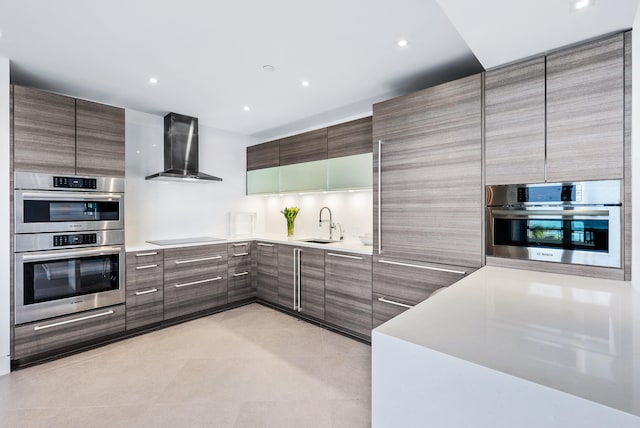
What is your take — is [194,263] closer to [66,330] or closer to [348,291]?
[66,330]

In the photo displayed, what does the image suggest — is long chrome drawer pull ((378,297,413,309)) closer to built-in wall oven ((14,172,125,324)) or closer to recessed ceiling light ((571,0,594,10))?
recessed ceiling light ((571,0,594,10))

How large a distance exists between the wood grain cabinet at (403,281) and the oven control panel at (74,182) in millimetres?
2719

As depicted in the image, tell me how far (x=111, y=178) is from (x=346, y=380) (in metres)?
2.81

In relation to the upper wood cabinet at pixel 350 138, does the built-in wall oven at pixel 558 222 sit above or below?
below

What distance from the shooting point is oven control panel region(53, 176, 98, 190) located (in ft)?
8.85

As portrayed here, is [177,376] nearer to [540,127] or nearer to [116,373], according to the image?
[116,373]

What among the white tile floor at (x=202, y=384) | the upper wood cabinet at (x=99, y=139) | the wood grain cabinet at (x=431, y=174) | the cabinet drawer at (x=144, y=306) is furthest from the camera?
the cabinet drawer at (x=144, y=306)

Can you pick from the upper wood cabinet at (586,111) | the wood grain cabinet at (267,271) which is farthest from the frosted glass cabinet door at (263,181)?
the upper wood cabinet at (586,111)

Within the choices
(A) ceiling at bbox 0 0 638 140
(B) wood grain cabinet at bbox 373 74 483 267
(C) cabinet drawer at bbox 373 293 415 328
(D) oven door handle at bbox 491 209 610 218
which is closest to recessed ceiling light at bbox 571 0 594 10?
(A) ceiling at bbox 0 0 638 140

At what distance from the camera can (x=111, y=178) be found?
3012 mm

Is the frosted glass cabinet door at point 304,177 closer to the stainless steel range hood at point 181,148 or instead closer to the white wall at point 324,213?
the white wall at point 324,213

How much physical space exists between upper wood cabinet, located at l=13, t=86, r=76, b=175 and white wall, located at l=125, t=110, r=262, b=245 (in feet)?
2.92

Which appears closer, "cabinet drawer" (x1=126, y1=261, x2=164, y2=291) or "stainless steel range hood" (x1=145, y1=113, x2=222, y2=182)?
"cabinet drawer" (x1=126, y1=261, x2=164, y2=291)

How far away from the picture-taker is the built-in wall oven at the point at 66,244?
8.30 ft
